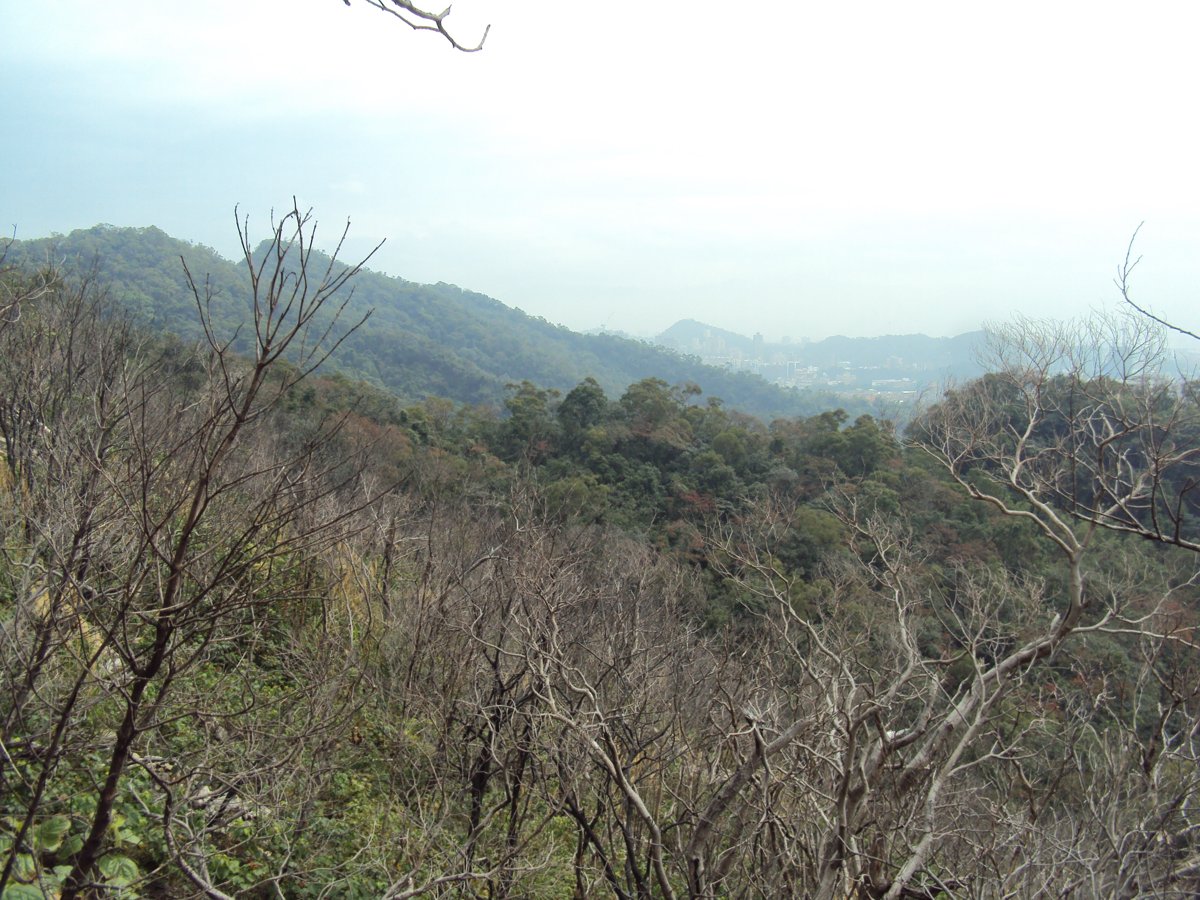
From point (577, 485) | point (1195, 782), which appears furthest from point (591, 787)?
point (577, 485)

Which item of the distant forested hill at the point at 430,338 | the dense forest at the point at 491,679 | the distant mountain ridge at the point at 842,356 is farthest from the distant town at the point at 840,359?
the dense forest at the point at 491,679

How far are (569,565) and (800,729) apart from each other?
258cm

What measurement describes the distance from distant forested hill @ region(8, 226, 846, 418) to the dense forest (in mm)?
19889

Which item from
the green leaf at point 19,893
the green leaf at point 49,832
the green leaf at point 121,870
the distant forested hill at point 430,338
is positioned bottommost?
the green leaf at point 121,870

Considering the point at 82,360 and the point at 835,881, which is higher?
the point at 82,360

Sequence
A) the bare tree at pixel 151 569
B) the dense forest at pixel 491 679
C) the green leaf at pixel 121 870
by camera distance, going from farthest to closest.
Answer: the green leaf at pixel 121 870 < the dense forest at pixel 491 679 < the bare tree at pixel 151 569

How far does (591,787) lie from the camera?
5047mm

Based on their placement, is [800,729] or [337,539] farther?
[800,729]

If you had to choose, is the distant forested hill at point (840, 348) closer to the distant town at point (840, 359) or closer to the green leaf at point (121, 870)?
the distant town at point (840, 359)

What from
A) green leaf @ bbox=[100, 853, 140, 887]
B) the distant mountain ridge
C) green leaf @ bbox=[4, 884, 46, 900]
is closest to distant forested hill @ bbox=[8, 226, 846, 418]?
the distant mountain ridge

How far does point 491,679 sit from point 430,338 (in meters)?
47.0

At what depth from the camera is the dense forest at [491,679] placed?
2.06 m

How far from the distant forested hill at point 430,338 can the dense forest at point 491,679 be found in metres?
19.9

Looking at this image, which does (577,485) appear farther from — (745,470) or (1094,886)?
(1094,886)
